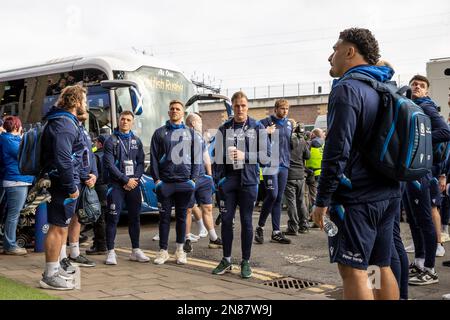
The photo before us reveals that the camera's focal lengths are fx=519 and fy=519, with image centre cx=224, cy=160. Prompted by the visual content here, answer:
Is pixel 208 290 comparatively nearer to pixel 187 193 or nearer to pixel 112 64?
pixel 187 193

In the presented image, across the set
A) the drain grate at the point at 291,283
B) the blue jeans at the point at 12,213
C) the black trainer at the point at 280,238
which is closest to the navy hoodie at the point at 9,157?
the blue jeans at the point at 12,213

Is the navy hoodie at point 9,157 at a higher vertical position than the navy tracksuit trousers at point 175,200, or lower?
higher

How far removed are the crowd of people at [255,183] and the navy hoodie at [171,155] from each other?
1 cm

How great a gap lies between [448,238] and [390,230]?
5.85 meters

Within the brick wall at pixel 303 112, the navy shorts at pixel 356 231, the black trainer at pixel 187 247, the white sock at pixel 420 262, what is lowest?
the black trainer at pixel 187 247

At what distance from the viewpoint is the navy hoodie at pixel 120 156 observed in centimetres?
695

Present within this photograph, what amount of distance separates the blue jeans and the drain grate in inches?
152

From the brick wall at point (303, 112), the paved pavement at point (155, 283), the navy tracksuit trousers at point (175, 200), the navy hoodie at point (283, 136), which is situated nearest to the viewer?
the paved pavement at point (155, 283)

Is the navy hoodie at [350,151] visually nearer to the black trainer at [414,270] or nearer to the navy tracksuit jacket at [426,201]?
the navy tracksuit jacket at [426,201]

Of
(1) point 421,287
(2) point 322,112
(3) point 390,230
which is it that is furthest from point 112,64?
(2) point 322,112

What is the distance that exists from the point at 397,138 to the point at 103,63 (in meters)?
9.37

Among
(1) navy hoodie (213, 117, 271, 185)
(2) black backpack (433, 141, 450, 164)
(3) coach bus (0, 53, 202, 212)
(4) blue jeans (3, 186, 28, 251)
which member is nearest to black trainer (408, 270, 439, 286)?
(2) black backpack (433, 141, 450, 164)

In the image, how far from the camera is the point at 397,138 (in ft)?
11.0

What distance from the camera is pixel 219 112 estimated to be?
4247 cm
